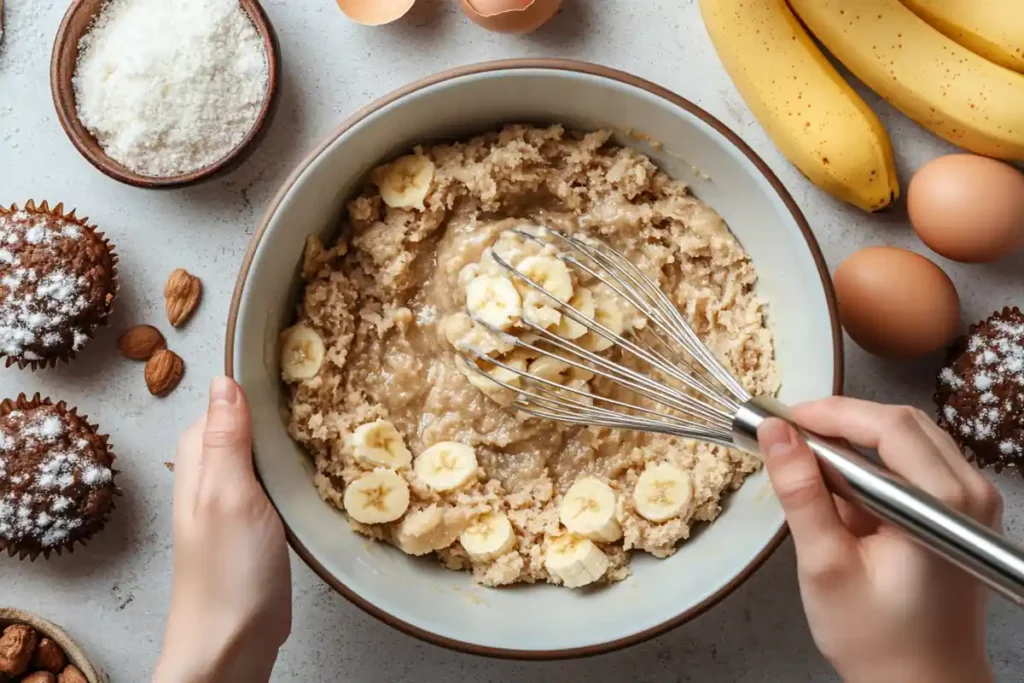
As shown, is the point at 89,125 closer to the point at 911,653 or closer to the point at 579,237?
the point at 579,237

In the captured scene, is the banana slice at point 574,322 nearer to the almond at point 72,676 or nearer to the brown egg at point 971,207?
the brown egg at point 971,207

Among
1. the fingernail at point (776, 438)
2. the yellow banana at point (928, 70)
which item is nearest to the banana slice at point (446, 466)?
the fingernail at point (776, 438)

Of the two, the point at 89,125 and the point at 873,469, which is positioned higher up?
the point at 873,469

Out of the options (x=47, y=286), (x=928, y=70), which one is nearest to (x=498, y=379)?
(x=47, y=286)

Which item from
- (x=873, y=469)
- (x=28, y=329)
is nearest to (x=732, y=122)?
(x=873, y=469)

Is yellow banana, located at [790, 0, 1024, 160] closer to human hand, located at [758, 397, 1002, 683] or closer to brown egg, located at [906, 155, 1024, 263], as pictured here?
brown egg, located at [906, 155, 1024, 263]

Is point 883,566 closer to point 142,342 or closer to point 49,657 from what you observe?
point 142,342
